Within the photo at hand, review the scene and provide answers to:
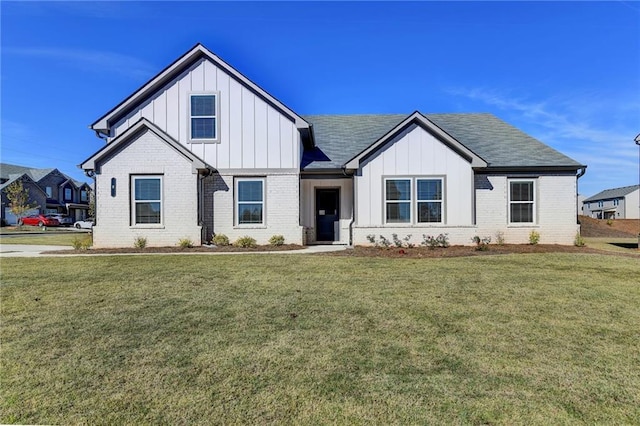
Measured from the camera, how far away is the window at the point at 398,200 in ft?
47.5

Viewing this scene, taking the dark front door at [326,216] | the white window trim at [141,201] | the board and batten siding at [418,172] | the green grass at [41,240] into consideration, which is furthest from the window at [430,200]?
the green grass at [41,240]

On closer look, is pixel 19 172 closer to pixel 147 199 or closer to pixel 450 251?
pixel 147 199

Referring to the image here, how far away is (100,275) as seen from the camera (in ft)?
28.2

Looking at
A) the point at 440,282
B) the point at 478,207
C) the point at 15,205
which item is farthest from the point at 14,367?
the point at 15,205

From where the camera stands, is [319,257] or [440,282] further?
[319,257]

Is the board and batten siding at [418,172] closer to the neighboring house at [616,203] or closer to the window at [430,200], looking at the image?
the window at [430,200]

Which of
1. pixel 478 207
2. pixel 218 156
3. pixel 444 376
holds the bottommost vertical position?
pixel 444 376

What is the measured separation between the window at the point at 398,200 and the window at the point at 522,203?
4.53 meters

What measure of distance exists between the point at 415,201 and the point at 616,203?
232 ft

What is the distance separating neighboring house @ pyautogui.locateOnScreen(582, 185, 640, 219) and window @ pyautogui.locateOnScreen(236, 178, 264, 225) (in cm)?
7025

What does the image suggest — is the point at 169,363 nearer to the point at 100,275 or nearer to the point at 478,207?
the point at 100,275

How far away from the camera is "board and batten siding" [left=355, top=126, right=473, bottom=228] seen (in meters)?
14.4

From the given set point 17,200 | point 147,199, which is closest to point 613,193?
point 147,199

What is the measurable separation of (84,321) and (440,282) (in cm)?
648
